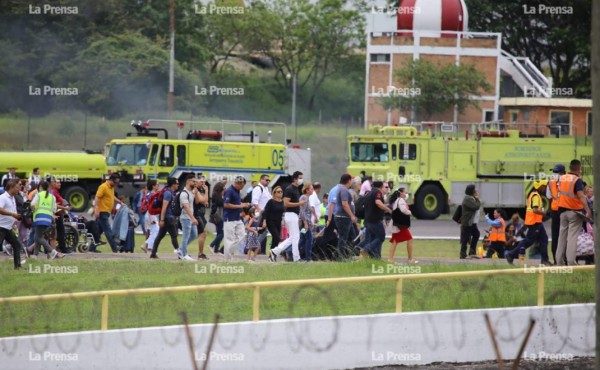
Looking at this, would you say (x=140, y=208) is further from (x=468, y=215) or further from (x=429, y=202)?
(x=429, y=202)

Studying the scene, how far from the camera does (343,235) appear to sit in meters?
20.3

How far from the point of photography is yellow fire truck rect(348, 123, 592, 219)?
37062 millimetres

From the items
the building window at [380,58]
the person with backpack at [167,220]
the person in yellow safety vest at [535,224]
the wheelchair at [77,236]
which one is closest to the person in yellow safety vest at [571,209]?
the person in yellow safety vest at [535,224]

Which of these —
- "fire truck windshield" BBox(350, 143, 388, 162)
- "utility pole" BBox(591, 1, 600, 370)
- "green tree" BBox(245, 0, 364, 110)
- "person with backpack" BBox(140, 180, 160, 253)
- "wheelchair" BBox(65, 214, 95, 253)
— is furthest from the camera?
"green tree" BBox(245, 0, 364, 110)

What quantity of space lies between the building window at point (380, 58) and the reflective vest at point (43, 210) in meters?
35.7

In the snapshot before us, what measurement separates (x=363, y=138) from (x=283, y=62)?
30.6 meters

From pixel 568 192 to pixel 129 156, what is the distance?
21287mm

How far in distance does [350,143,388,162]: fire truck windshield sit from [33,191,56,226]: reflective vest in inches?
751

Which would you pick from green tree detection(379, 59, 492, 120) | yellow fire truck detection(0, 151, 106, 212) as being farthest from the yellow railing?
green tree detection(379, 59, 492, 120)

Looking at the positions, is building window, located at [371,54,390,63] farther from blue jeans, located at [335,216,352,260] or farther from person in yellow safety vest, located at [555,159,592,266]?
person in yellow safety vest, located at [555,159,592,266]

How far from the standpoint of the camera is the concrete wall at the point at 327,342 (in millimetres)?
12867

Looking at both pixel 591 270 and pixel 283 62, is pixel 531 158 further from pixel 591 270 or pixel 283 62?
pixel 283 62

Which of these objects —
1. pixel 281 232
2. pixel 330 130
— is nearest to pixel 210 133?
pixel 330 130

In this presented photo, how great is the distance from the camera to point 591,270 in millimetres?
14859
